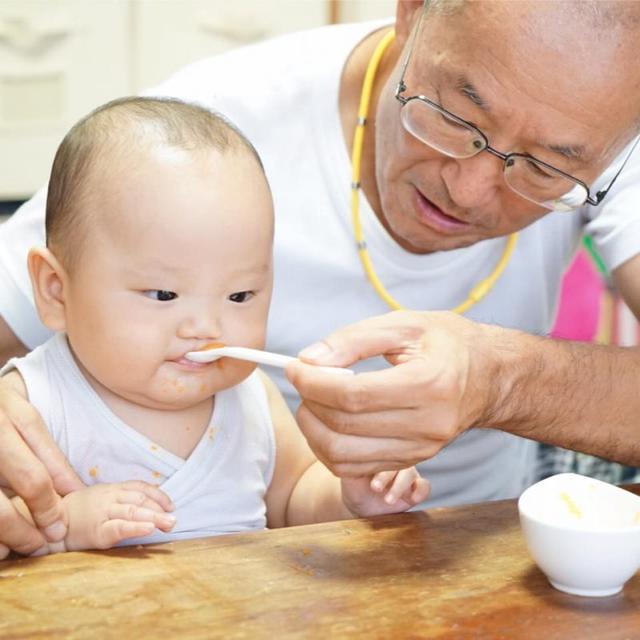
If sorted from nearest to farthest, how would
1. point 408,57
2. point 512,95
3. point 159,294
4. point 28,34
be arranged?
point 159,294, point 512,95, point 408,57, point 28,34

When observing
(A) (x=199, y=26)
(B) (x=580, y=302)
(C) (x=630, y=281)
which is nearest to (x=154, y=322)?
(C) (x=630, y=281)

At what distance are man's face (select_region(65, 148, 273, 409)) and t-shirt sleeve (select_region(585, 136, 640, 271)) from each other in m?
0.73

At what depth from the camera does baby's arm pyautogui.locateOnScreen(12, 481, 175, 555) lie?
48.6 inches

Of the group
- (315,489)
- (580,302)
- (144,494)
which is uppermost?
(144,494)

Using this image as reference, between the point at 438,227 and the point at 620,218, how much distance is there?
0.38 meters

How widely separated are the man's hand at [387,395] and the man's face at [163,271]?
0.17 meters

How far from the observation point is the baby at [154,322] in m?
1.31

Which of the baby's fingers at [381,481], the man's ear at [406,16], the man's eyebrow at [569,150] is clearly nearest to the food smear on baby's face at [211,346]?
the baby's fingers at [381,481]

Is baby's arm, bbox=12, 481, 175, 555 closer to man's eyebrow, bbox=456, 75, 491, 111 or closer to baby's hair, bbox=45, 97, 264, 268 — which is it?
baby's hair, bbox=45, 97, 264, 268

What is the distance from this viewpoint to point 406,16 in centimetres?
170

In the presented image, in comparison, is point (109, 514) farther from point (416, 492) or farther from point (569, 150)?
point (569, 150)

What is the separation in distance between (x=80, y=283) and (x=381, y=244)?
630mm

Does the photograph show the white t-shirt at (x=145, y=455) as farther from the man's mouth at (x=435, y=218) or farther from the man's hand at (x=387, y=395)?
the man's mouth at (x=435, y=218)

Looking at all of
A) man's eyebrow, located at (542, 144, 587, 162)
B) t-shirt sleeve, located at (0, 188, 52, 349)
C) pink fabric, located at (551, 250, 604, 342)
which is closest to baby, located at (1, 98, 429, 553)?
t-shirt sleeve, located at (0, 188, 52, 349)
